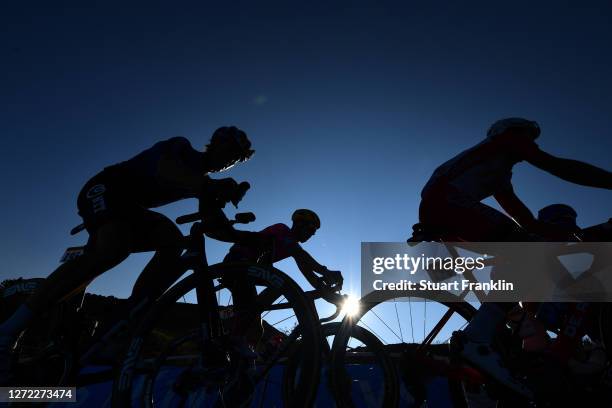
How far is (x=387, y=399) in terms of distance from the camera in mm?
3391

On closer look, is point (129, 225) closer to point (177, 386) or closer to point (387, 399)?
point (177, 386)

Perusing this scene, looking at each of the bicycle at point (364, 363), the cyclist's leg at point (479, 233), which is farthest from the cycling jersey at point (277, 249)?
the cyclist's leg at point (479, 233)

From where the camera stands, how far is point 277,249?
15.5 feet

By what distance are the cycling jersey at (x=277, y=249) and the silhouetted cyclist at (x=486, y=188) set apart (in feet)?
6.54

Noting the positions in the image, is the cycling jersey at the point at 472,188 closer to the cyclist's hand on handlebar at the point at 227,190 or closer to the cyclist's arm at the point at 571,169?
the cyclist's arm at the point at 571,169

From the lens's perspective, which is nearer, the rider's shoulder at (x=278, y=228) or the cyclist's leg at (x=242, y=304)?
the cyclist's leg at (x=242, y=304)

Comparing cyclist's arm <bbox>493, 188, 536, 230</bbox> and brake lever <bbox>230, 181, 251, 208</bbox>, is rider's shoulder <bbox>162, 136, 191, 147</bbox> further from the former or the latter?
cyclist's arm <bbox>493, 188, 536, 230</bbox>

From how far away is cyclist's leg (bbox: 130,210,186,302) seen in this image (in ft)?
9.32

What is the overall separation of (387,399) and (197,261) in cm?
229

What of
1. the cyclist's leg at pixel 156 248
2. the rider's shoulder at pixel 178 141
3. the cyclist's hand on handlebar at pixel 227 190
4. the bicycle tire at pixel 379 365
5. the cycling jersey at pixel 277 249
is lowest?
the bicycle tire at pixel 379 365

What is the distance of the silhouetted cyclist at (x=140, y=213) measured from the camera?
8.32 ft

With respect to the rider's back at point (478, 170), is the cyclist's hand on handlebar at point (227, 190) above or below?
below

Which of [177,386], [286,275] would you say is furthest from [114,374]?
[286,275]

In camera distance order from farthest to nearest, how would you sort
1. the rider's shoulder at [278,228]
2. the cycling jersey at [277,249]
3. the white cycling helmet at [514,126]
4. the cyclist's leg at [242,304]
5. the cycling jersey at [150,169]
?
1. the rider's shoulder at [278,228]
2. the cycling jersey at [277,249]
3. the cycling jersey at [150,169]
4. the white cycling helmet at [514,126]
5. the cyclist's leg at [242,304]
